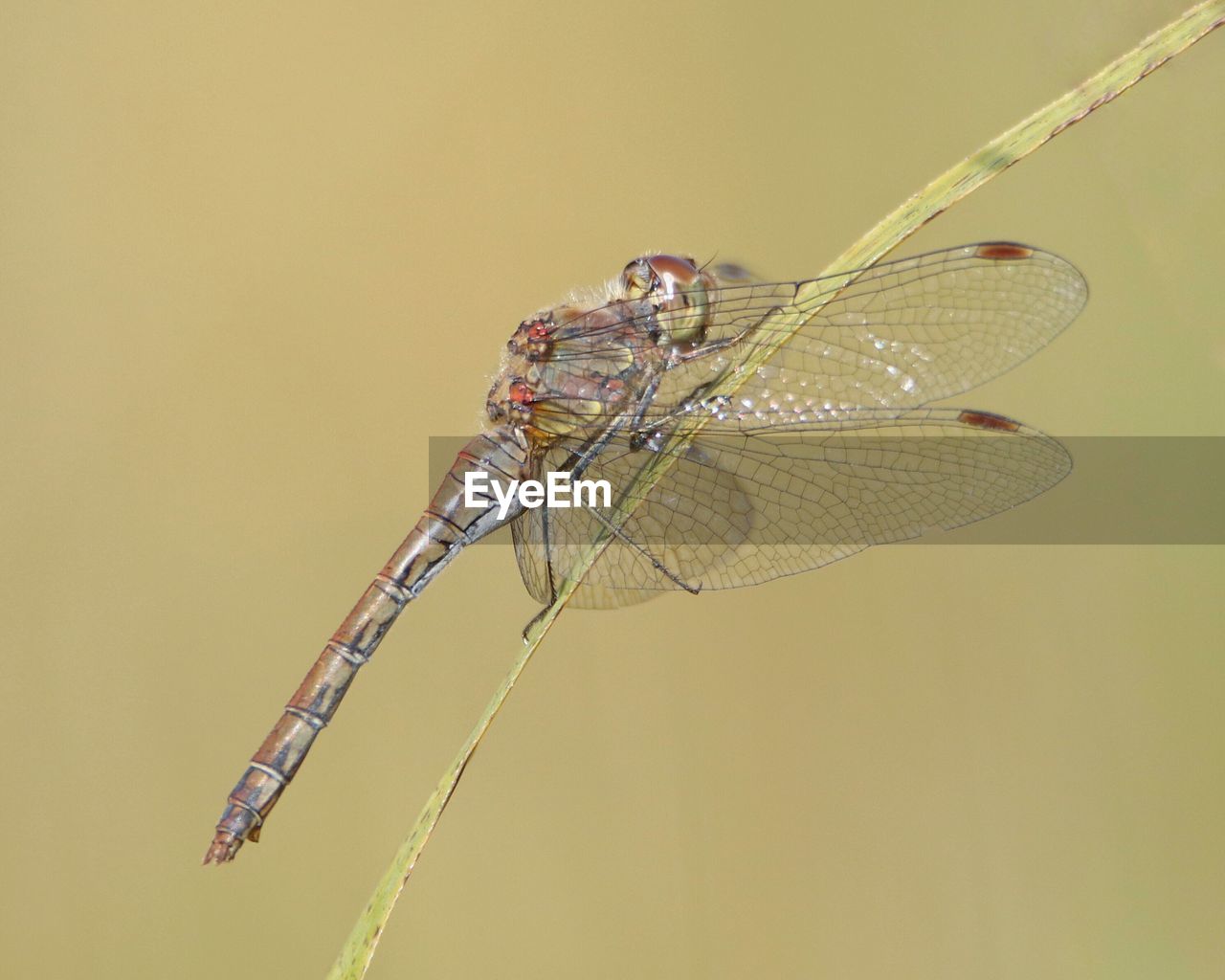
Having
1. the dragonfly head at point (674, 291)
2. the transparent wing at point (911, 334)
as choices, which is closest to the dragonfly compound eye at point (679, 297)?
the dragonfly head at point (674, 291)

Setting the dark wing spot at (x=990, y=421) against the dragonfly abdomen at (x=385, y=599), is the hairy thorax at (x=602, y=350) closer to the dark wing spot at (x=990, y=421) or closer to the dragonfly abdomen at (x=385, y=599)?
the dragonfly abdomen at (x=385, y=599)

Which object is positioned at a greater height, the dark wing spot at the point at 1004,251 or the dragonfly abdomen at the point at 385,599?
the dark wing spot at the point at 1004,251

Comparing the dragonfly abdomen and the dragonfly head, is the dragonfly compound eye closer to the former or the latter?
the dragonfly head

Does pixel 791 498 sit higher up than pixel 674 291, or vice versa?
pixel 674 291

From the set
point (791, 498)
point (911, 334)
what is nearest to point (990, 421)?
point (911, 334)

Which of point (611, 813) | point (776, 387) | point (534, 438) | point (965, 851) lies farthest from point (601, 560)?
point (965, 851)

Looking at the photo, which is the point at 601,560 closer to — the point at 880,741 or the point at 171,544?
the point at 880,741

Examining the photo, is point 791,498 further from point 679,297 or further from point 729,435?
point 679,297
